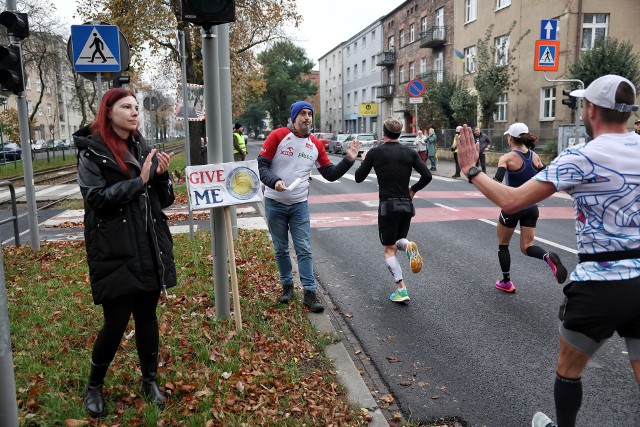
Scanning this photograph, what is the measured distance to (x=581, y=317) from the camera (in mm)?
2668

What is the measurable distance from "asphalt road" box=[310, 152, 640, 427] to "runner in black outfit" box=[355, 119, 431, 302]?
566 millimetres

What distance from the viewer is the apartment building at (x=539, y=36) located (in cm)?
2595

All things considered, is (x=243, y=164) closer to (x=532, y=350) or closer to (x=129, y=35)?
(x=532, y=350)

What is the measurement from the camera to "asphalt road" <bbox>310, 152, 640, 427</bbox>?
3789 millimetres

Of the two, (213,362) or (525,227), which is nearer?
(213,362)

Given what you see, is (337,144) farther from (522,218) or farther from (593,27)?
(522,218)

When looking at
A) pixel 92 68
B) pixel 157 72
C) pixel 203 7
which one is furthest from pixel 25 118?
pixel 157 72

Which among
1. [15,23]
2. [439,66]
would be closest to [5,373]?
[15,23]

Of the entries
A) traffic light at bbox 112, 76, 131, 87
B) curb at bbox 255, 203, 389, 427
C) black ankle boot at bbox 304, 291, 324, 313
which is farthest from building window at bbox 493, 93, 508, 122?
curb at bbox 255, 203, 389, 427

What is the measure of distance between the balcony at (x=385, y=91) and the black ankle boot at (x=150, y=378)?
163 ft

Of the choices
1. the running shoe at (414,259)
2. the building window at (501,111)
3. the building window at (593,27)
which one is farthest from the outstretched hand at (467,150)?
the building window at (501,111)

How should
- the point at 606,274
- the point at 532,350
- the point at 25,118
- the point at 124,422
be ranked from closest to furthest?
the point at 606,274, the point at 124,422, the point at 532,350, the point at 25,118

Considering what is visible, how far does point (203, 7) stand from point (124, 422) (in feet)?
10.3

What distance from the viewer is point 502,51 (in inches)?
1172
